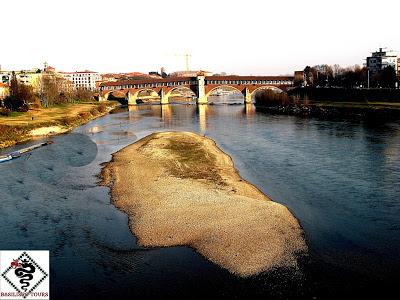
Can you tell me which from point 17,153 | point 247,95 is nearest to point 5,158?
point 17,153

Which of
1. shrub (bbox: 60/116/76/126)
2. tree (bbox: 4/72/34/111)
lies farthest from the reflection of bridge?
shrub (bbox: 60/116/76/126)

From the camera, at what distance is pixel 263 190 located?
88.4 feet

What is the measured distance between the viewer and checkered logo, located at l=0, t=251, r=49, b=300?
14109mm

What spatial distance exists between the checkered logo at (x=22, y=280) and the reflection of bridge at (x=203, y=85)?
348 ft

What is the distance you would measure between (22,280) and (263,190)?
54.1 ft

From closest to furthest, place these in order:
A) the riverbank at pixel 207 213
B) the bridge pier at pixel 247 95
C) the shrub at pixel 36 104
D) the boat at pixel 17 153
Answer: the riverbank at pixel 207 213 < the boat at pixel 17 153 < the shrub at pixel 36 104 < the bridge pier at pixel 247 95

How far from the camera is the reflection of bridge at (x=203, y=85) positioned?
118062 millimetres

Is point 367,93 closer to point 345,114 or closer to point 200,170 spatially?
point 345,114

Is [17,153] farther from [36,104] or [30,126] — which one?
[36,104]

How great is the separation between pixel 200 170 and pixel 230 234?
12.7 metres

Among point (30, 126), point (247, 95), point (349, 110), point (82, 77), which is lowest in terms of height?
point (30, 126)

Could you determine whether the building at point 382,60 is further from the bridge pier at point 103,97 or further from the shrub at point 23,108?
the shrub at point 23,108

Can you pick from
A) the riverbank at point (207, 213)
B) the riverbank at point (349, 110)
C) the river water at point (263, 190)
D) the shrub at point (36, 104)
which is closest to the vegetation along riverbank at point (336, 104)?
the riverbank at point (349, 110)

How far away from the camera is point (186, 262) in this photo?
55.7 feet
